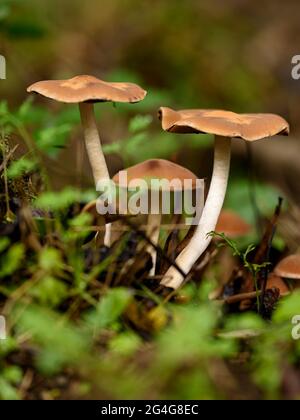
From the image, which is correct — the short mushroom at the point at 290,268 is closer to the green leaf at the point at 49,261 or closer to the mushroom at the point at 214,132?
the mushroom at the point at 214,132

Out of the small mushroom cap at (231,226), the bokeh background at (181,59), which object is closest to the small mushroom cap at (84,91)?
the small mushroom cap at (231,226)

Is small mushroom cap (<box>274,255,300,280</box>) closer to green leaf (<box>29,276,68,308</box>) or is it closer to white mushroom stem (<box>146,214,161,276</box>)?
white mushroom stem (<box>146,214,161,276</box>)

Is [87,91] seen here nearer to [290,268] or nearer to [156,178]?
[156,178]

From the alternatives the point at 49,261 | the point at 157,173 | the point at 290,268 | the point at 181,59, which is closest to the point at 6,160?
the point at 157,173

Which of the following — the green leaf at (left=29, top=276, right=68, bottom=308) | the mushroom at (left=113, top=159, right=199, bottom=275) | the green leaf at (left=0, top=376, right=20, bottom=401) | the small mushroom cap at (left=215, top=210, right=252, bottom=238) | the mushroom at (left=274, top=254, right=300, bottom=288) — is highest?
the small mushroom cap at (left=215, top=210, right=252, bottom=238)

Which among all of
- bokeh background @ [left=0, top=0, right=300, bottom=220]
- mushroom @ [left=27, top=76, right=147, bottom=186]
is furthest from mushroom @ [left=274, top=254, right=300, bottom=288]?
bokeh background @ [left=0, top=0, right=300, bottom=220]

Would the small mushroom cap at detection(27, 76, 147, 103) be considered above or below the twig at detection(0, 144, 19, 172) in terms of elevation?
above
